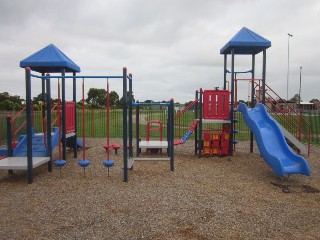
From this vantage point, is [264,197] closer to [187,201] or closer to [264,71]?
[187,201]

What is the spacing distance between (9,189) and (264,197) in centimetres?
509

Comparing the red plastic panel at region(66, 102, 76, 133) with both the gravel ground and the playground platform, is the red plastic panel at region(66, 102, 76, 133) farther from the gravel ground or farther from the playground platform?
the playground platform

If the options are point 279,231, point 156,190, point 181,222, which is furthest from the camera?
point 156,190

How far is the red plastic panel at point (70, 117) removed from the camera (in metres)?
9.34

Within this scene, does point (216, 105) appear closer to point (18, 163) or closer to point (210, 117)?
point (210, 117)

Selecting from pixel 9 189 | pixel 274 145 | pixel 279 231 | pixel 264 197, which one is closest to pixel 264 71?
pixel 274 145

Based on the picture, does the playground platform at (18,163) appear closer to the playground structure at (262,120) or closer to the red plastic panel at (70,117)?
the red plastic panel at (70,117)

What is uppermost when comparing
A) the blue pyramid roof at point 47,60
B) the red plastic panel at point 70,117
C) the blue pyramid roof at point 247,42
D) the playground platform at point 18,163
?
the blue pyramid roof at point 247,42

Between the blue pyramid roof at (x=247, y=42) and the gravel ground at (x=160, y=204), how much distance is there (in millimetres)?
4125

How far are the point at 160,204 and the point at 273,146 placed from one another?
4.08 metres

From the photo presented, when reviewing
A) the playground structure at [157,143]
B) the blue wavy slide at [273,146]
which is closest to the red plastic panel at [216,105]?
the blue wavy slide at [273,146]

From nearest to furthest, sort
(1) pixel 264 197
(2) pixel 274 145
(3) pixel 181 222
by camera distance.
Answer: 1. (3) pixel 181 222
2. (1) pixel 264 197
3. (2) pixel 274 145

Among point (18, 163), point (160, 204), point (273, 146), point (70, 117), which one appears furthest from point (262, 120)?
point (18, 163)

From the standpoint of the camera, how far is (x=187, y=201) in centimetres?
512
